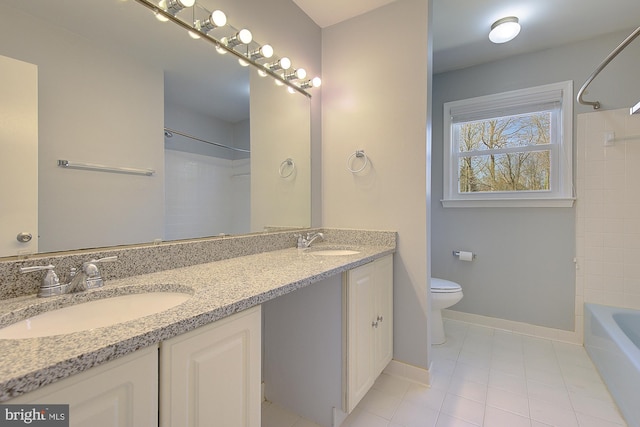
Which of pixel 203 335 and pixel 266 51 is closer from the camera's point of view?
pixel 203 335

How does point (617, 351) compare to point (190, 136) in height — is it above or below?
below

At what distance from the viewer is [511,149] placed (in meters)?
2.49

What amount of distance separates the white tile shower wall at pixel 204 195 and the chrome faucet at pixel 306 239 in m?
0.38

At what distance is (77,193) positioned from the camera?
0.95 m

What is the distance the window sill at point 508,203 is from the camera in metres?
2.22

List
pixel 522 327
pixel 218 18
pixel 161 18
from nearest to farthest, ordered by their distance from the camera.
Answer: pixel 161 18
pixel 218 18
pixel 522 327

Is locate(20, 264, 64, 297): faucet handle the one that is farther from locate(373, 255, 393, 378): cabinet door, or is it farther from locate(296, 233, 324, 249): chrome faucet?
locate(373, 255, 393, 378): cabinet door

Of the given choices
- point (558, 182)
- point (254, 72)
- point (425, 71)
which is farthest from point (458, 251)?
point (254, 72)

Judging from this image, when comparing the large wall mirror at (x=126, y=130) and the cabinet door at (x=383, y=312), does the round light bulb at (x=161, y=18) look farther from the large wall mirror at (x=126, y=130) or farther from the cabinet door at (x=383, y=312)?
the cabinet door at (x=383, y=312)

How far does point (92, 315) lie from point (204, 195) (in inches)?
→ 26.6

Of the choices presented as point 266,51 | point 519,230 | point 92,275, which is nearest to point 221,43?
point 266,51

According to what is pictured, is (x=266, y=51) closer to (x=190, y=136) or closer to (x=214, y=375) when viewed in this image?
(x=190, y=136)

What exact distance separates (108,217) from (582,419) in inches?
92.3

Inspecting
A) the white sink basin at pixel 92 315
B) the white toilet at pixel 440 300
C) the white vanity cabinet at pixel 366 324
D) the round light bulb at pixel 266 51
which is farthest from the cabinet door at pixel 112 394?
the white toilet at pixel 440 300
